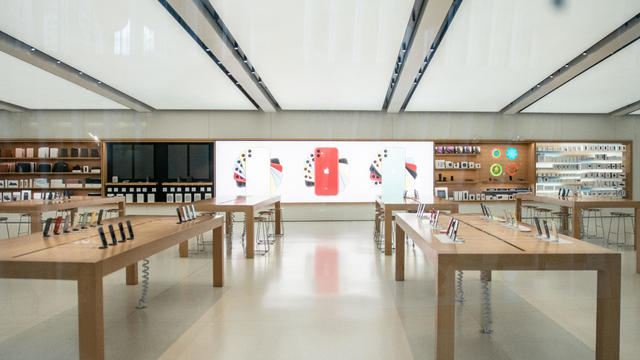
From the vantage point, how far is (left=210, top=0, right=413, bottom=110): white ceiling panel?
11.0 ft

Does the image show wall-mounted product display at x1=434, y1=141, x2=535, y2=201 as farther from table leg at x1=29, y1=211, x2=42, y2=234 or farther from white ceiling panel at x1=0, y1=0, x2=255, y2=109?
table leg at x1=29, y1=211, x2=42, y2=234

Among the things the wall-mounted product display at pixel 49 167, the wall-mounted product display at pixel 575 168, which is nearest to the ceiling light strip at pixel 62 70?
the wall-mounted product display at pixel 49 167

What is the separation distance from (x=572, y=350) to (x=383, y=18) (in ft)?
11.2

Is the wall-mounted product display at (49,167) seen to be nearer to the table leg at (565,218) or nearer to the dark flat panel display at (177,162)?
the dark flat panel display at (177,162)

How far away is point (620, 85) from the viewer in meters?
2.64

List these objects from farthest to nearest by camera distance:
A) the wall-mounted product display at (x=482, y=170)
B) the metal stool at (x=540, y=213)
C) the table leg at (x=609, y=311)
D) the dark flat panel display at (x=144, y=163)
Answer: the wall-mounted product display at (x=482, y=170) < the dark flat panel display at (x=144, y=163) < the metal stool at (x=540, y=213) < the table leg at (x=609, y=311)

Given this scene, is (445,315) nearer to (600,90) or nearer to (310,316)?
(310,316)

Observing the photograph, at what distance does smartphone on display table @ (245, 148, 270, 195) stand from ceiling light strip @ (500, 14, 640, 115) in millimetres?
5663

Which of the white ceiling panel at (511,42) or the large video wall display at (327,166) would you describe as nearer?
the white ceiling panel at (511,42)

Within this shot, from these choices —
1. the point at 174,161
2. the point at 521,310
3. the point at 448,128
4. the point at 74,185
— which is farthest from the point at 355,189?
the point at 74,185

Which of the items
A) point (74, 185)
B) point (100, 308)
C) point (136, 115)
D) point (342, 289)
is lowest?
point (342, 289)

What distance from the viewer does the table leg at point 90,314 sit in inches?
60.3

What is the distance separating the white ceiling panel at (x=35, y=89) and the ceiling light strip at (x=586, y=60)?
5067 millimetres

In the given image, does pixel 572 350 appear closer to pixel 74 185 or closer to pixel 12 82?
pixel 12 82
